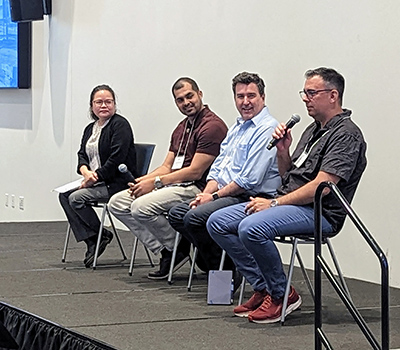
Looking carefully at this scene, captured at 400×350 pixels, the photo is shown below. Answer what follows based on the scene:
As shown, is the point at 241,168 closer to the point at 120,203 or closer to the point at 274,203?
the point at 274,203

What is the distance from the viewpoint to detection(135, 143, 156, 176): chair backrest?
5188 mm

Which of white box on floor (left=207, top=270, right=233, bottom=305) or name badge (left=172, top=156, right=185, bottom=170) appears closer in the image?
white box on floor (left=207, top=270, right=233, bottom=305)

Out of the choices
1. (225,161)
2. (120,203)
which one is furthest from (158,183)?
(225,161)

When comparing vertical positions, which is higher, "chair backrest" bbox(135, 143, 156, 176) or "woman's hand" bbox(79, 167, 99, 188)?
"chair backrest" bbox(135, 143, 156, 176)

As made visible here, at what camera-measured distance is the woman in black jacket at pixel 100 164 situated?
5.06 m

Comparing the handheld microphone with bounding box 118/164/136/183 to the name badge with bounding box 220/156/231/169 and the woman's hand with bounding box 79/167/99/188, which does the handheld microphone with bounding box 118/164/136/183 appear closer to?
the woman's hand with bounding box 79/167/99/188

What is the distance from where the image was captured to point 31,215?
859 centimetres

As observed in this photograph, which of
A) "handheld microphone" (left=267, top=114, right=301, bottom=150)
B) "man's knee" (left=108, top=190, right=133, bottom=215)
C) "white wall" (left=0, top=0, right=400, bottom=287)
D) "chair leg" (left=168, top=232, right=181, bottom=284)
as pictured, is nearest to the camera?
"handheld microphone" (left=267, top=114, right=301, bottom=150)

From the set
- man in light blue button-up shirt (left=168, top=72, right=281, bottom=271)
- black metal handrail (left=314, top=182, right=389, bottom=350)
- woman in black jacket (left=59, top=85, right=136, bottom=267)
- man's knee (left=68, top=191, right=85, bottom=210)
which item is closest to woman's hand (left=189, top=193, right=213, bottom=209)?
man in light blue button-up shirt (left=168, top=72, right=281, bottom=271)

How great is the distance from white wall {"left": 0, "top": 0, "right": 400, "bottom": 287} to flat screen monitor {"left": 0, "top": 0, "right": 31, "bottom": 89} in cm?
9

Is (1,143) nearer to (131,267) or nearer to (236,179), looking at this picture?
(131,267)

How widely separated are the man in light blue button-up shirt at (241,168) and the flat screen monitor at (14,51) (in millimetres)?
4483

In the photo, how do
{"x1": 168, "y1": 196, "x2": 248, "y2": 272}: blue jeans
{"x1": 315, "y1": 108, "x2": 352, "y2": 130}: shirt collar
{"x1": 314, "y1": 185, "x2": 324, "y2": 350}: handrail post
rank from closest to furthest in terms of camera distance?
{"x1": 314, "y1": 185, "x2": 324, "y2": 350}: handrail post
{"x1": 315, "y1": 108, "x2": 352, "y2": 130}: shirt collar
{"x1": 168, "y1": 196, "x2": 248, "y2": 272}: blue jeans

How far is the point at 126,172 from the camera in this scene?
16.1ft
